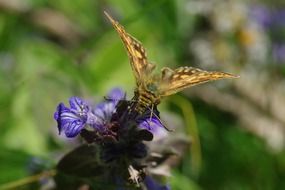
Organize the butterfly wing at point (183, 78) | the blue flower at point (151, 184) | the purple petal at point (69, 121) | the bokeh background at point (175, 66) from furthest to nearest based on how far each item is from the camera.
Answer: the bokeh background at point (175, 66) < the blue flower at point (151, 184) < the purple petal at point (69, 121) < the butterfly wing at point (183, 78)

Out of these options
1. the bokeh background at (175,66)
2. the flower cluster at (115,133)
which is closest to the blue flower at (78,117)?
the flower cluster at (115,133)

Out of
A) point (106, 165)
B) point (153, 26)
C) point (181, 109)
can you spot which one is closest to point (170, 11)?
point (153, 26)

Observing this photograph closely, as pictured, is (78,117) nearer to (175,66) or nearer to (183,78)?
(183,78)

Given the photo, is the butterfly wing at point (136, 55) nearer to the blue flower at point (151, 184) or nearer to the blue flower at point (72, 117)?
the blue flower at point (72, 117)

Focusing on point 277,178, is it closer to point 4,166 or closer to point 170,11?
point 170,11

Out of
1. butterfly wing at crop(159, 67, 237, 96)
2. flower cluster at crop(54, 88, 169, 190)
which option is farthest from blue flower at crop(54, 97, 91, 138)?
butterfly wing at crop(159, 67, 237, 96)

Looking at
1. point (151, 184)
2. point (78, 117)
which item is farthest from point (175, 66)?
point (78, 117)
